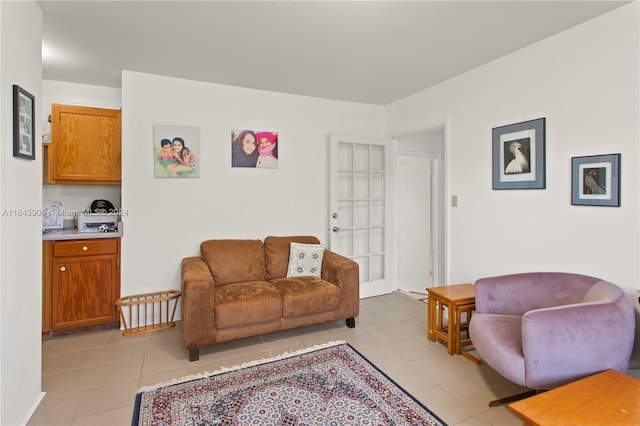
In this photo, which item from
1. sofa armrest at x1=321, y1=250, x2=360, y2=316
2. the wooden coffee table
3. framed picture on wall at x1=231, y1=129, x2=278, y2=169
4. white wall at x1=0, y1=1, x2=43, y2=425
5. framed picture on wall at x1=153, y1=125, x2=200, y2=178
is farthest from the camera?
framed picture on wall at x1=231, y1=129, x2=278, y2=169

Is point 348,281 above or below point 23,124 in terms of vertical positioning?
below

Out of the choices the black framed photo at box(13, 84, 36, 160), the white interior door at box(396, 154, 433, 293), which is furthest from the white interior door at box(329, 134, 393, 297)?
the black framed photo at box(13, 84, 36, 160)

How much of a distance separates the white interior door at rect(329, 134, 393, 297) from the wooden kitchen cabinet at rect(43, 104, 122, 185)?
7.82ft

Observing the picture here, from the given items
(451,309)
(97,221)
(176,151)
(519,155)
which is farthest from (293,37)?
(97,221)

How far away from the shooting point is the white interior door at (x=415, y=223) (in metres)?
4.88

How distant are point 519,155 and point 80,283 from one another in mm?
3975

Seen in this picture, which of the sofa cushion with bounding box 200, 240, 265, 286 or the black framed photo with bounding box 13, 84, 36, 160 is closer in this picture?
the black framed photo with bounding box 13, 84, 36, 160

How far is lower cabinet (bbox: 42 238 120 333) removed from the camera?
2910 millimetres

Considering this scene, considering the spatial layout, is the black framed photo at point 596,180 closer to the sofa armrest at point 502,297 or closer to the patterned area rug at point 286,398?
the sofa armrest at point 502,297

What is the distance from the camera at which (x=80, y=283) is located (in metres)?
3.01

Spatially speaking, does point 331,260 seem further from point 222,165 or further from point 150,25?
point 150,25

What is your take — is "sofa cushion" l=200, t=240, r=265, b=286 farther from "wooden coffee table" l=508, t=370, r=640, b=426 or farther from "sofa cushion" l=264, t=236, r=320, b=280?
"wooden coffee table" l=508, t=370, r=640, b=426

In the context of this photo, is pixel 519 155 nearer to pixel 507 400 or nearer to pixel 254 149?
pixel 507 400

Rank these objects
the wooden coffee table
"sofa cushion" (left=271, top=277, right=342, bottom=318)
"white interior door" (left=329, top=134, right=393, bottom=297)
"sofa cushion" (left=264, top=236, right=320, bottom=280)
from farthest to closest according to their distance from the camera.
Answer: "white interior door" (left=329, top=134, right=393, bottom=297), "sofa cushion" (left=264, top=236, right=320, bottom=280), "sofa cushion" (left=271, top=277, right=342, bottom=318), the wooden coffee table
